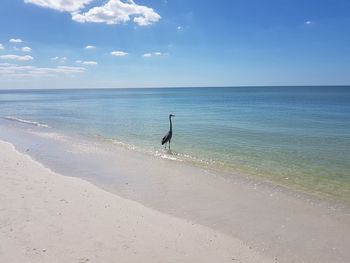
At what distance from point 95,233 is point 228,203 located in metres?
4.24

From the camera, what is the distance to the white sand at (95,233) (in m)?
6.66

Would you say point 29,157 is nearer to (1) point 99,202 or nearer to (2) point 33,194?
(2) point 33,194

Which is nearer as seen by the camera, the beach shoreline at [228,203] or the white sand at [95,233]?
the white sand at [95,233]

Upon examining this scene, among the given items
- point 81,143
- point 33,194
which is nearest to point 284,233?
point 33,194

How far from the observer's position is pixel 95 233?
7.57 metres

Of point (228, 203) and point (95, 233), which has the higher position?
point (95, 233)

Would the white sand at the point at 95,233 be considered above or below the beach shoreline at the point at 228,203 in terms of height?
above

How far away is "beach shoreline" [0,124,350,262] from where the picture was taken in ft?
25.4

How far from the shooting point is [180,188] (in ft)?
38.8

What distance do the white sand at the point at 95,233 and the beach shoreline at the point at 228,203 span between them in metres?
0.57

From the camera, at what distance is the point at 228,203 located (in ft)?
33.9

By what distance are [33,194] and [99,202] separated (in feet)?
6.23

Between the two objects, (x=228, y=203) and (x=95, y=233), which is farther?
(x=228, y=203)

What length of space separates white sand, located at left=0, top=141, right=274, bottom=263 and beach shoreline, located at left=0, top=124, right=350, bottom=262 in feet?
1.87
